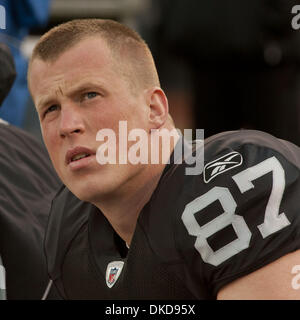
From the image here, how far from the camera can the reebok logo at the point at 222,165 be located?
A: 117 cm

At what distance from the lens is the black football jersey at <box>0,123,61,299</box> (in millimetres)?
1520

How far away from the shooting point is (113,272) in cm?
131

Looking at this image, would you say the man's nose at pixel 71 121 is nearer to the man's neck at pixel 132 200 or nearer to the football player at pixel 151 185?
the football player at pixel 151 185

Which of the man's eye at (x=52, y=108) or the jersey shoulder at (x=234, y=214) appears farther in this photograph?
the man's eye at (x=52, y=108)

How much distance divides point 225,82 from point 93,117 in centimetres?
164

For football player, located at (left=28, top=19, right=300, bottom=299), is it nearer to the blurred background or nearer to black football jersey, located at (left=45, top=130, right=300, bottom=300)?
black football jersey, located at (left=45, top=130, right=300, bottom=300)

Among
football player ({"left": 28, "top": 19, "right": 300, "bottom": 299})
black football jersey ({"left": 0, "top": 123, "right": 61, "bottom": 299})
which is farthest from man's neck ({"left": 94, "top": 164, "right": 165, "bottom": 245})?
black football jersey ({"left": 0, "top": 123, "right": 61, "bottom": 299})

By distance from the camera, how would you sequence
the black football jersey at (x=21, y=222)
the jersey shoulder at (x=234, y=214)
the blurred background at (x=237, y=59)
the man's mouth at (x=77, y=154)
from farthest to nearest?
the blurred background at (x=237, y=59) < the black football jersey at (x=21, y=222) < the man's mouth at (x=77, y=154) < the jersey shoulder at (x=234, y=214)

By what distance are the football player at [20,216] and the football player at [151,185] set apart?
0.67 feet

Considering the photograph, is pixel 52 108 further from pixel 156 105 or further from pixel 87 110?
pixel 156 105

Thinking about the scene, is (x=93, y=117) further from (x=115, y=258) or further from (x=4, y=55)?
(x=4, y=55)

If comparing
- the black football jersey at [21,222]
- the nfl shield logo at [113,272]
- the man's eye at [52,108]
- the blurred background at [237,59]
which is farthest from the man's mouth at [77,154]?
the blurred background at [237,59]

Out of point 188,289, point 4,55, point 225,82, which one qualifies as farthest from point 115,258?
point 225,82

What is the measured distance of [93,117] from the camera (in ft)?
4.03
